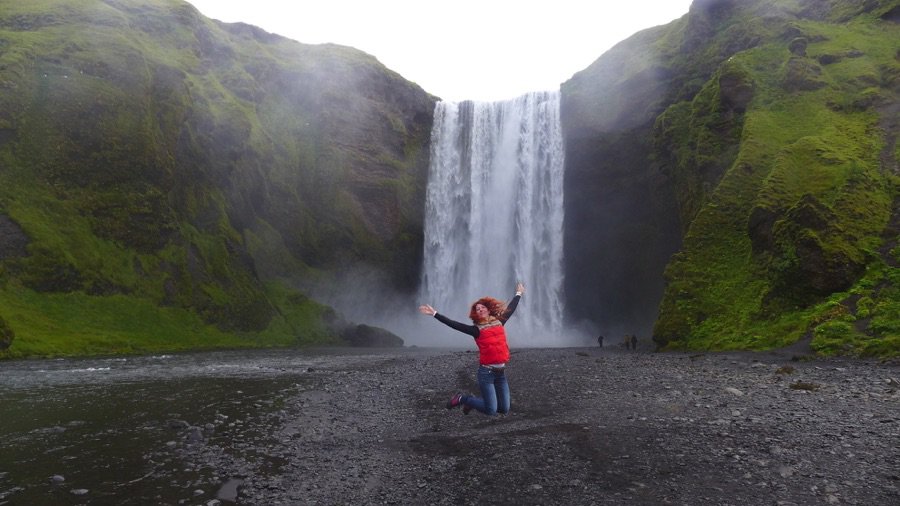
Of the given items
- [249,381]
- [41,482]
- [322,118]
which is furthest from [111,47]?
[41,482]

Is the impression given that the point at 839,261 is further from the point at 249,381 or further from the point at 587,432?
the point at 249,381

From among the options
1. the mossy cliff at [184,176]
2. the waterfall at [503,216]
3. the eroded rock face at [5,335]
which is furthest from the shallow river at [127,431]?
the waterfall at [503,216]

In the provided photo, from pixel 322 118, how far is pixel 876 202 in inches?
2691

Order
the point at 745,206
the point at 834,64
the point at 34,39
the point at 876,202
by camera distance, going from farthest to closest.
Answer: the point at 34,39, the point at 834,64, the point at 745,206, the point at 876,202

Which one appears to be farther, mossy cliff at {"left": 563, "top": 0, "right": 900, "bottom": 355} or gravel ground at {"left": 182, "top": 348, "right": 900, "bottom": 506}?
mossy cliff at {"left": 563, "top": 0, "right": 900, "bottom": 355}

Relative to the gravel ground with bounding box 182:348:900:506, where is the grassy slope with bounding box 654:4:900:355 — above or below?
above

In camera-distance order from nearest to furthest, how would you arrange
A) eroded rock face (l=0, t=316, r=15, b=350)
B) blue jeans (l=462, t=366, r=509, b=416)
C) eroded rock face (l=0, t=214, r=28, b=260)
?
blue jeans (l=462, t=366, r=509, b=416) → eroded rock face (l=0, t=316, r=15, b=350) → eroded rock face (l=0, t=214, r=28, b=260)

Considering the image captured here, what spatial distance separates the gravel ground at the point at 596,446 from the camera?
322 inches

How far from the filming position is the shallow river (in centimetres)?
916

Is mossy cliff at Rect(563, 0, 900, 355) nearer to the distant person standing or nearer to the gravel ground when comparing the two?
the gravel ground

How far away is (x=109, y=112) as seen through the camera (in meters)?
61.3

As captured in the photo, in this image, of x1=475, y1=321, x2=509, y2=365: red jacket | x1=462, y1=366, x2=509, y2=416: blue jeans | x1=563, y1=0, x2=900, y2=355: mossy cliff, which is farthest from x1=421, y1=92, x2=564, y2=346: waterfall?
x1=475, y1=321, x2=509, y2=365: red jacket

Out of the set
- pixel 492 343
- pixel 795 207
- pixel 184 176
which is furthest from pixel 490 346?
pixel 184 176

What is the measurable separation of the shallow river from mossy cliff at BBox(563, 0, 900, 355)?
22617mm
